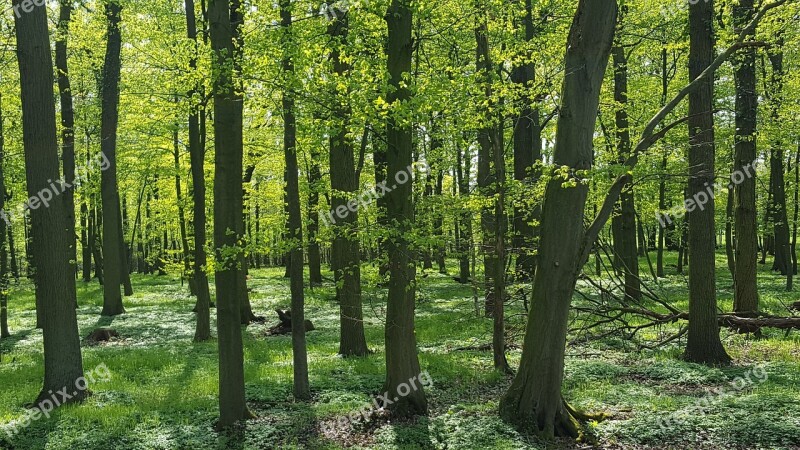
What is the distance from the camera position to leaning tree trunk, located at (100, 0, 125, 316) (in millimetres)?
18078

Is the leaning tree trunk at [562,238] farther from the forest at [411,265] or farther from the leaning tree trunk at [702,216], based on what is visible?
the leaning tree trunk at [702,216]

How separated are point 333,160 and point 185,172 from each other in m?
12.7

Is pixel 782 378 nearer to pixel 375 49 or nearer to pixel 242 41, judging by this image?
pixel 375 49

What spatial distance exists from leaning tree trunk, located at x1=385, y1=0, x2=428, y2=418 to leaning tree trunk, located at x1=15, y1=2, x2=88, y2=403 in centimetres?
527

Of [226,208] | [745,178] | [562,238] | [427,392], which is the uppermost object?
[745,178]

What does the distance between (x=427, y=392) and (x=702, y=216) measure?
5670 mm

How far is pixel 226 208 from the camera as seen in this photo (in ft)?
24.1

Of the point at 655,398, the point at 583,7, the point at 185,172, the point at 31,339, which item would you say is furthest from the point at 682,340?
the point at 185,172

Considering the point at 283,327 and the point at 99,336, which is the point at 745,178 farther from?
the point at 99,336

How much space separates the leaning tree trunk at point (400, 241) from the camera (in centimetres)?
758

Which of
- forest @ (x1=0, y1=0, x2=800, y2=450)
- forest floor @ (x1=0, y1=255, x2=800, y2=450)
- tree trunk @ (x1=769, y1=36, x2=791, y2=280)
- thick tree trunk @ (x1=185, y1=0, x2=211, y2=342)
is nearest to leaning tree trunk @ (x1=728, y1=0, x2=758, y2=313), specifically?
forest @ (x1=0, y1=0, x2=800, y2=450)

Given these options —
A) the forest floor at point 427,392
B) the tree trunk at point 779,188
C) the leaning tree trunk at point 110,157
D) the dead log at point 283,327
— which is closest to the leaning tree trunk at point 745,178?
the forest floor at point 427,392

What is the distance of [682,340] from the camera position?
1155 centimetres

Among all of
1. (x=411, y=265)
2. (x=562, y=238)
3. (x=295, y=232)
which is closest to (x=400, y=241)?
(x=411, y=265)
